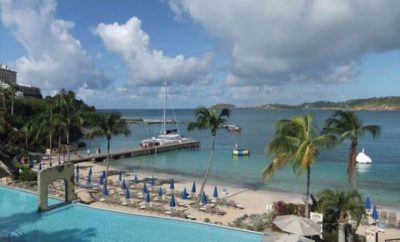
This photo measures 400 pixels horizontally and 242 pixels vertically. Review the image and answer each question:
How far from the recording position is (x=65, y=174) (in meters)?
22.8

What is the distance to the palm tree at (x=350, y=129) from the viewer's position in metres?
20.3

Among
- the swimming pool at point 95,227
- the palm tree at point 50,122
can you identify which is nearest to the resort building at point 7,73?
the palm tree at point 50,122

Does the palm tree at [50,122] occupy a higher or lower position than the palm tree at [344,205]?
higher

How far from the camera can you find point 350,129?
68.2 feet

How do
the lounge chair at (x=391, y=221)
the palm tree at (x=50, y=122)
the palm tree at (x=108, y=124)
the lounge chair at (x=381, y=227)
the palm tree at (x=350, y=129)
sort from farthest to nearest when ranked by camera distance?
the palm tree at (x=50, y=122) → the palm tree at (x=108, y=124) → the lounge chair at (x=391, y=221) → the palm tree at (x=350, y=129) → the lounge chair at (x=381, y=227)

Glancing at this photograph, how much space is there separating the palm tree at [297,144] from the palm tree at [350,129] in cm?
331

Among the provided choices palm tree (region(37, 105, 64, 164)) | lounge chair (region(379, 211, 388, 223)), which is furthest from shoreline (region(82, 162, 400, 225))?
palm tree (region(37, 105, 64, 164))

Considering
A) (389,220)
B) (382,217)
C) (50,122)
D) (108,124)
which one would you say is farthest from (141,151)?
(389,220)

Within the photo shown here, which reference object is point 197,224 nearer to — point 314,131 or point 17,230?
point 314,131

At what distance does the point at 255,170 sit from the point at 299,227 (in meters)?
31.9

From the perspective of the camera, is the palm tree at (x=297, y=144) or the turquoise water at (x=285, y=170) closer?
the palm tree at (x=297, y=144)

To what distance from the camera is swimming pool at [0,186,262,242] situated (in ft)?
56.9

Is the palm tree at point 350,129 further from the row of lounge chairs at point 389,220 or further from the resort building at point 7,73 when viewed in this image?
the resort building at point 7,73

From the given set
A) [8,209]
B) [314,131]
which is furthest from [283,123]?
[8,209]
